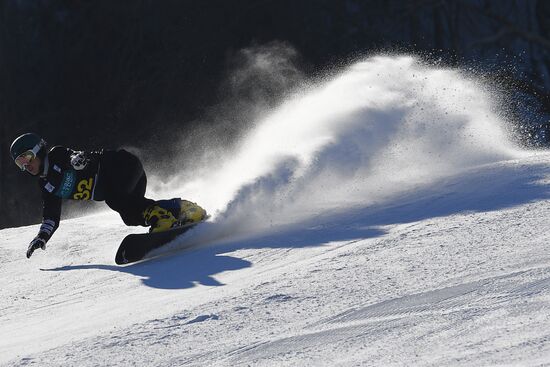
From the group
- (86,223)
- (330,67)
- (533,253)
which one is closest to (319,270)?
(533,253)

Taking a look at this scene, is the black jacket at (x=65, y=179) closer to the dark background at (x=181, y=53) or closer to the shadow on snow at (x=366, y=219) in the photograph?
the shadow on snow at (x=366, y=219)

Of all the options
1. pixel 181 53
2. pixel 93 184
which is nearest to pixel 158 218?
pixel 93 184

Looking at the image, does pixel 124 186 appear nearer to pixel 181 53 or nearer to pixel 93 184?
pixel 93 184

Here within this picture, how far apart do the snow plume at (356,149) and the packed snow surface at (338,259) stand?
0.06 ft

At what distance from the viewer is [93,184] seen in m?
6.71

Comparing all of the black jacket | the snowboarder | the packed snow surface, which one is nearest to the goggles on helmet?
the snowboarder

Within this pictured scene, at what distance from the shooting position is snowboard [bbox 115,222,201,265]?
6.22 meters

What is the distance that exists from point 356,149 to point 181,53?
575 inches

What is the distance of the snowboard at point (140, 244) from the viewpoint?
6223 mm

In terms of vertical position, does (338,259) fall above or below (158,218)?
below

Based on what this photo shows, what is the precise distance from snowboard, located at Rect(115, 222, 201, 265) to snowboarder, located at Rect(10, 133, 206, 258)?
114 mm

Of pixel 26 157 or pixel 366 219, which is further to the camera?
pixel 26 157

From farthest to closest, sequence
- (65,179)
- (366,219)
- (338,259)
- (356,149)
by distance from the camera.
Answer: (356,149), (65,179), (366,219), (338,259)

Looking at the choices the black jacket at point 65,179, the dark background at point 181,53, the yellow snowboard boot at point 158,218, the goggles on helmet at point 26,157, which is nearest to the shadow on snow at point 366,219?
the yellow snowboard boot at point 158,218
